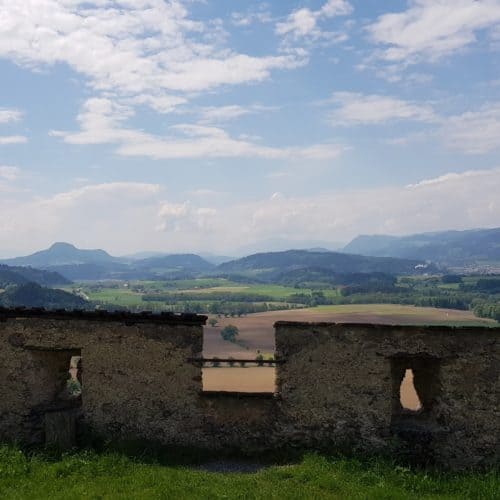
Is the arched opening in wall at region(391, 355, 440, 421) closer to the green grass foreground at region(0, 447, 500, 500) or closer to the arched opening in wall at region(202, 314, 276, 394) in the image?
the green grass foreground at region(0, 447, 500, 500)

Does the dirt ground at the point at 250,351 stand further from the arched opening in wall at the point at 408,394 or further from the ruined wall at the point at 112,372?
the ruined wall at the point at 112,372

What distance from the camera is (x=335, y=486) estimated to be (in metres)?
9.16

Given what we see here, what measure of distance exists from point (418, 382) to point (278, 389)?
116 inches

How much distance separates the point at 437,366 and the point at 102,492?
6594 millimetres

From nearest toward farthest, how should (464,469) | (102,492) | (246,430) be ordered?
(102,492) < (464,469) < (246,430)

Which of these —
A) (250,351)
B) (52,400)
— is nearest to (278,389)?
(52,400)

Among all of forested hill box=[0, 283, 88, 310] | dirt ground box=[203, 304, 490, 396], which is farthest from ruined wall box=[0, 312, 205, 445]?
forested hill box=[0, 283, 88, 310]

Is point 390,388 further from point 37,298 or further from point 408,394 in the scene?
point 37,298

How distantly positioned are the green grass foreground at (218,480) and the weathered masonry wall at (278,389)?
687 millimetres

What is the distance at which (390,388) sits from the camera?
10.8m

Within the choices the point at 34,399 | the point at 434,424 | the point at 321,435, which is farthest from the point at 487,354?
the point at 34,399

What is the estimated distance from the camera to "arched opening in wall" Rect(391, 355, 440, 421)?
1098cm

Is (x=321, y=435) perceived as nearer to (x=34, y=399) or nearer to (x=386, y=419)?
(x=386, y=419)

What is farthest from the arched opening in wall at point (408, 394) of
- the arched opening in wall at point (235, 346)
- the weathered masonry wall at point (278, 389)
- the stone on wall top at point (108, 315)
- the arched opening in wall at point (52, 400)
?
the arched opening in wall at point (235, 346)
